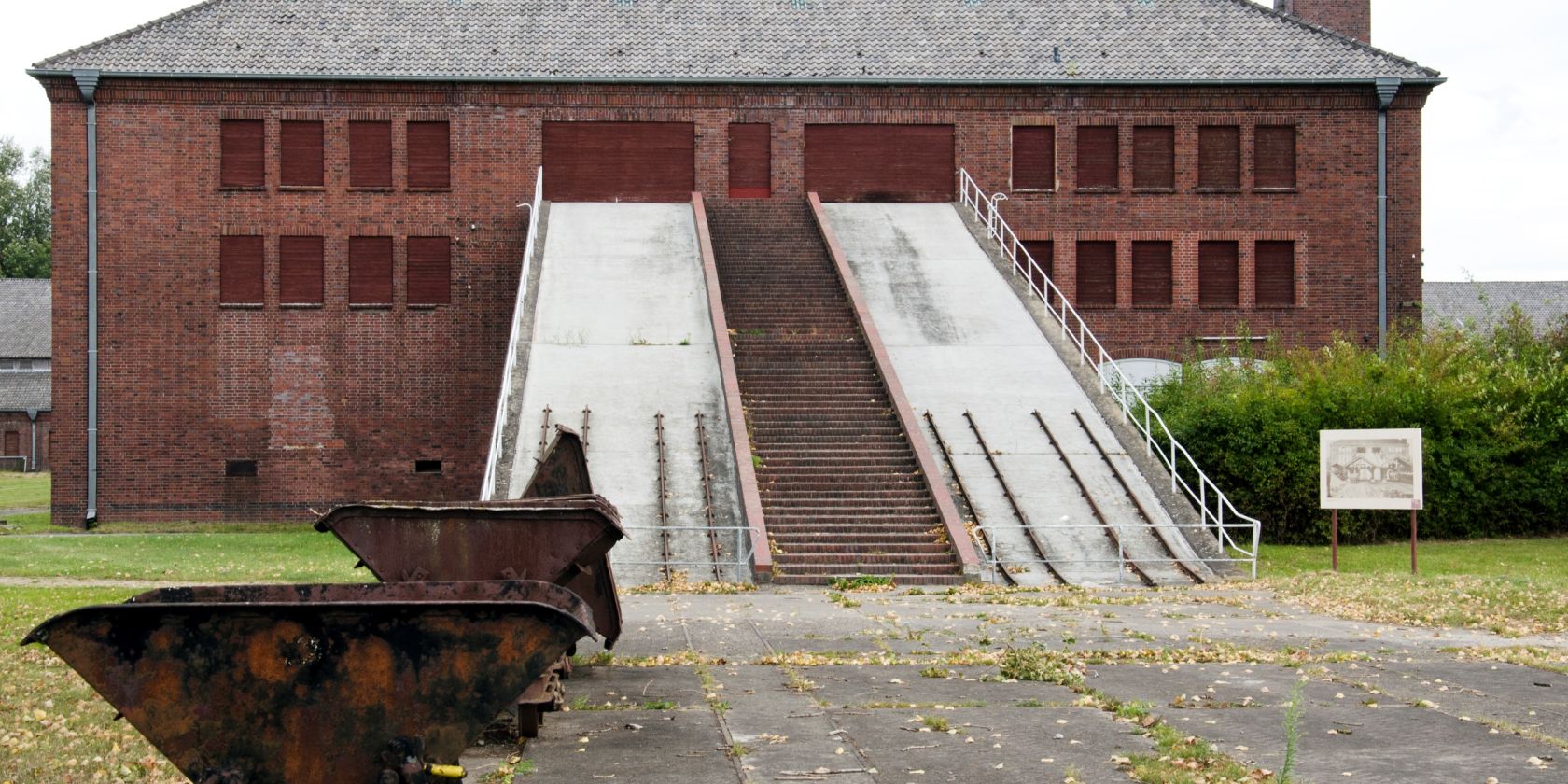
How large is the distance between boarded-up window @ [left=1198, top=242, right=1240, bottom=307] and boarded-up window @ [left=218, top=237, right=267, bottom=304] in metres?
19.2

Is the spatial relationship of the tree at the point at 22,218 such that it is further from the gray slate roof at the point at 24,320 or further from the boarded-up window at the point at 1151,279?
the boarded-up window at the point at 1151,279

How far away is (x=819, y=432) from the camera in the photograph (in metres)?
21.1

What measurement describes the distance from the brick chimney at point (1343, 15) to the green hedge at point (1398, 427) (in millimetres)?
13435

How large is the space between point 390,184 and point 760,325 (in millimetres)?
10352

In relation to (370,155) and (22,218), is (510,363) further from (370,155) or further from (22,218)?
(22,218)

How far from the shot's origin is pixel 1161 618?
1402cm

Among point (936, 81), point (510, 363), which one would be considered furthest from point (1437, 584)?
point (936, 81)

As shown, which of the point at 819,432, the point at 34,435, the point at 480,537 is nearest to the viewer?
the point at 480,537

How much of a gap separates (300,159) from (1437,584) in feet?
76.6

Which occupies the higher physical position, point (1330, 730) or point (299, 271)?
point (299, 271)

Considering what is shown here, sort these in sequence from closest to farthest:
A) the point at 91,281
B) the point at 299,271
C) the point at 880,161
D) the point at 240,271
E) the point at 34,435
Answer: the point at 91,281, the point at 240,271, the point at 299,271, the point at 880,161, the point at 34,435

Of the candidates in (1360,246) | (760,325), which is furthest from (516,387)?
(1360,246)

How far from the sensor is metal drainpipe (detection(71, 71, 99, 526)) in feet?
96.6

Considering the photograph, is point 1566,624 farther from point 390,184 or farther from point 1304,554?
point 390,184
